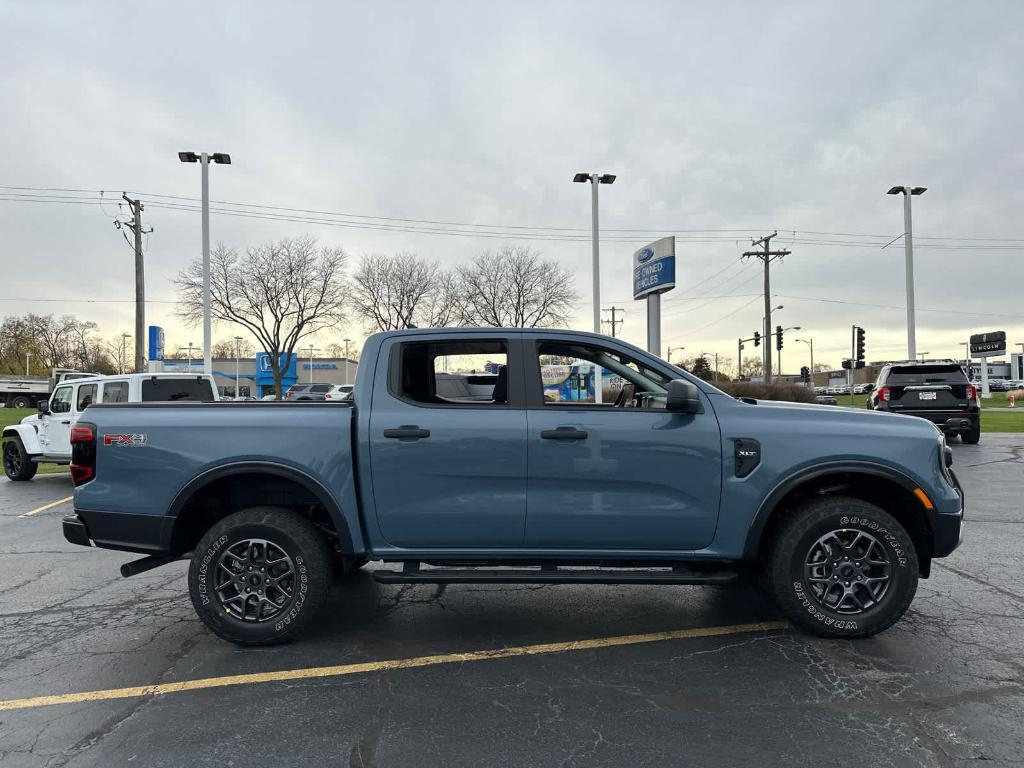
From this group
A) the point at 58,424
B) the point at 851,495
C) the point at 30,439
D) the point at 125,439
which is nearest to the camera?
the point at 125,439

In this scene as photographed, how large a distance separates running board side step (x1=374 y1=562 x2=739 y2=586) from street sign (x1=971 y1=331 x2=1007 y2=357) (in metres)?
55.0

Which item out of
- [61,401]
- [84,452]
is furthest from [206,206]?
[84,452]

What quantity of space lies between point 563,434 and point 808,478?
4.71 feet

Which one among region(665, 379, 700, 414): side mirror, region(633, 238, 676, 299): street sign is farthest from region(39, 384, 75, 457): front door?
region(633, 238, 676, 299): street sign

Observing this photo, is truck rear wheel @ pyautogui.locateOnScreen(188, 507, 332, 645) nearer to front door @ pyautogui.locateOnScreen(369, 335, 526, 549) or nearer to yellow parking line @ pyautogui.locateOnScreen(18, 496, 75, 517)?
front door @ pyautogui.locateOnScreen(369, 335, 526, 549)

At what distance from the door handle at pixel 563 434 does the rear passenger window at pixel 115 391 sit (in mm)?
8996

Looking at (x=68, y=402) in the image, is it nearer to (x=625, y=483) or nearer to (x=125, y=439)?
(x=125, y=439)

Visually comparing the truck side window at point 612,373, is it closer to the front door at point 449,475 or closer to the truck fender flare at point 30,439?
the front door at point 449,475

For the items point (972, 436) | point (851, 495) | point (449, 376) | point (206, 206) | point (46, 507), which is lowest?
point (46, 507)

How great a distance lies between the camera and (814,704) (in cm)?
315

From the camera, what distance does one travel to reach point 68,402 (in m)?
11.0

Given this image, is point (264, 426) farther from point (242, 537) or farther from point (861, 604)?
point (861, 604)

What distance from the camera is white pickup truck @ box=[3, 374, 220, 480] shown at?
1041cm

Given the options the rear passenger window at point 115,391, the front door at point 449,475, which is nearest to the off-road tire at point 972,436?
the front door at point 449,475
